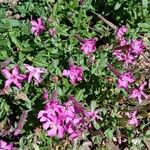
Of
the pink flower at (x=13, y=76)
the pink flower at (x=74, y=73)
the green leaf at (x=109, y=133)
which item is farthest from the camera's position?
the green leaf at (x=109, y=133)

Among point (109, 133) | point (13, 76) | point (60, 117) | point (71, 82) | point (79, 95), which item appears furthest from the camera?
point (109, 133)

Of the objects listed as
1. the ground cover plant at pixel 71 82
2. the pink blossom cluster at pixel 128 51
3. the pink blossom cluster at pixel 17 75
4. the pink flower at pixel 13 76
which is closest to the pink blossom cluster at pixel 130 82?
the ground cover plant at pixel 71 82

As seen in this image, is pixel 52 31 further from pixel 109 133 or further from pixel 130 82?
pixel 109 133

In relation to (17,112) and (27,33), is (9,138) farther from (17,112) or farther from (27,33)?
(27,33)

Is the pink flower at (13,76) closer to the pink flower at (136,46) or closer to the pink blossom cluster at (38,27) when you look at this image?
the pink blossom cluster at (38,27)

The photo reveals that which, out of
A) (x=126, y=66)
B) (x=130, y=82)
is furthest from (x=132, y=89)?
(x=126, y=66)

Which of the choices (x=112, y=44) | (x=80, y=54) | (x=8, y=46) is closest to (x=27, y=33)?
(x=8, y=46)

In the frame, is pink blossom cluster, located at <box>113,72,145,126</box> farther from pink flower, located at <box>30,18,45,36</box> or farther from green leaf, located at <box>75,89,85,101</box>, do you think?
pink flower, located at <box>30,18,45,36</box>

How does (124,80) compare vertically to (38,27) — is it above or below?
below
